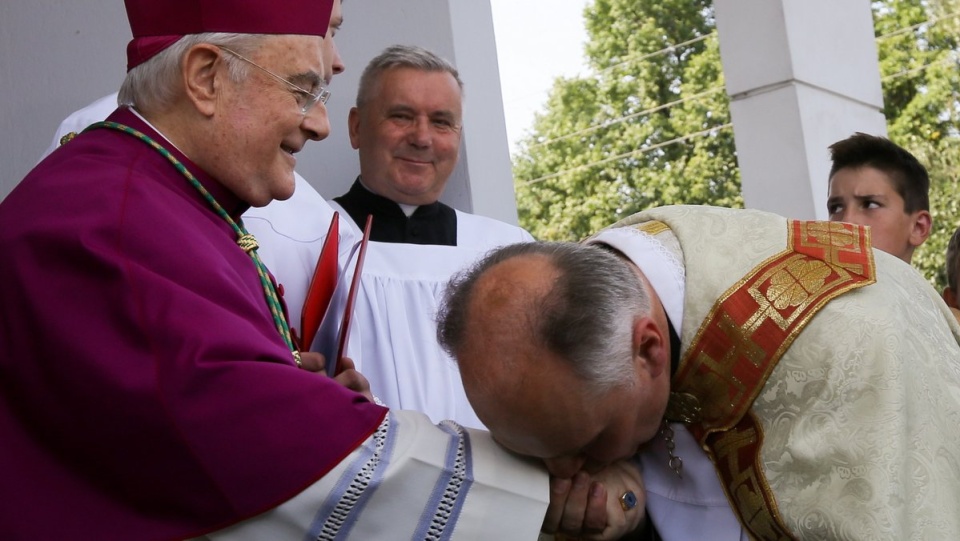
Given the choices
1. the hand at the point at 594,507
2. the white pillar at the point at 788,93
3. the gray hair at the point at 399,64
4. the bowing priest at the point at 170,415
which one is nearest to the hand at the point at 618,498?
the hand at the point at 594,507

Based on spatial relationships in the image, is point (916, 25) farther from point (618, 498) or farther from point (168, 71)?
point (168, 71)

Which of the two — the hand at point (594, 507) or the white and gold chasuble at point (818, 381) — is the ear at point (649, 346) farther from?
the hand at point (594, 507)

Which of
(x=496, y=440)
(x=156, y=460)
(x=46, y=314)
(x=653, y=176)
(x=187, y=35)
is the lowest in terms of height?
(x=653, y=176)

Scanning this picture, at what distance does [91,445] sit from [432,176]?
2.77 m

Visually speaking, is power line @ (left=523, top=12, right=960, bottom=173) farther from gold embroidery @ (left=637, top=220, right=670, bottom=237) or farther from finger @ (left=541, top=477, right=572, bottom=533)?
finger @ (left=541, top=477, right=572, bottom=533)

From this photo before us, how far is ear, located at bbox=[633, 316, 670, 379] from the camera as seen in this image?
2568 mm

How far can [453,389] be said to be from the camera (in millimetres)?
4473

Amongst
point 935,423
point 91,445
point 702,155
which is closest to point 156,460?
point 91,445

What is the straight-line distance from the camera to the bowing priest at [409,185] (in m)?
4.76

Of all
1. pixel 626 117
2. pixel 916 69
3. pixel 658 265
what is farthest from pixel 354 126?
pixel 626 117

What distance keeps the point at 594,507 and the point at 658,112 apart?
30.9m

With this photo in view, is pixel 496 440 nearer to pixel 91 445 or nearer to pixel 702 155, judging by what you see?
pixel 91 445

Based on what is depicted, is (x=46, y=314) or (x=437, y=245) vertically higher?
(x=46, y=314)

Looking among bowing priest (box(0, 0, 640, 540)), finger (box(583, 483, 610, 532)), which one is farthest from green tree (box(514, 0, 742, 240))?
bowing priest (box(0, 0, 640, 540))
